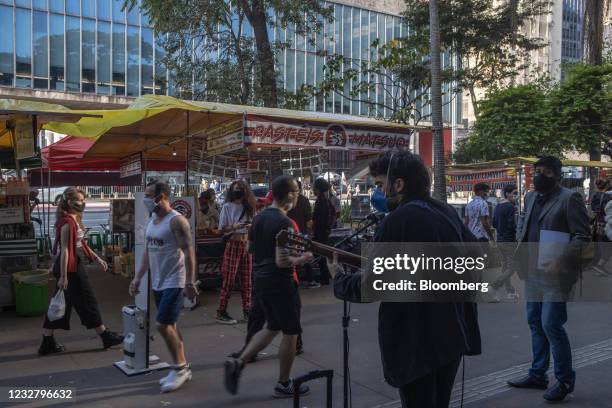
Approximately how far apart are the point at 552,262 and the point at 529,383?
3.74 feet

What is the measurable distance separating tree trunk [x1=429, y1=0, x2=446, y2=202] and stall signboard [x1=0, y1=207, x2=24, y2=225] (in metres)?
7.39

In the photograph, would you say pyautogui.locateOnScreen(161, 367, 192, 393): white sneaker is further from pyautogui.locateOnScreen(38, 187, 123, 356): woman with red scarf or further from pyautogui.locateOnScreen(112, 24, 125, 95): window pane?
pyautogui.locateOnScreen(112, 24, 125, 95): window pane

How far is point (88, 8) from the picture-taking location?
1393 inches

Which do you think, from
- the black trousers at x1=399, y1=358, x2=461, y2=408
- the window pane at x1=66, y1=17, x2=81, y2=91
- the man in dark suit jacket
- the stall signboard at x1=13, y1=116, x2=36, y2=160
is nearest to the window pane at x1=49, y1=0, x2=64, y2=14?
the window pane at x1=66, y1=17, x2=81, y2=91

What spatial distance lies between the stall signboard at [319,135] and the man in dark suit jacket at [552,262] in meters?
4.46

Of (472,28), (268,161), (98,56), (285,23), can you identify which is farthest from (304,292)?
(98,56)

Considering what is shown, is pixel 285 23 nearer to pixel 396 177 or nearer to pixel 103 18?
pixel 396 177

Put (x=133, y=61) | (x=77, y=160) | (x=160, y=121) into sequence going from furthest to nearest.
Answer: (x=133, y=61) → (x=77, y=160) → (x=160, y=121)

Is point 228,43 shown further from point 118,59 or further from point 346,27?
point 346,27

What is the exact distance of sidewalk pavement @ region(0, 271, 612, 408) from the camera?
4.80m

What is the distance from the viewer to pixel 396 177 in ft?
9.46

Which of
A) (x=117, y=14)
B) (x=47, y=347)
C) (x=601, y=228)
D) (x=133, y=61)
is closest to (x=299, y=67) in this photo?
(x=133, y=61)

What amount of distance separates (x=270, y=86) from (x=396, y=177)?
520 inches

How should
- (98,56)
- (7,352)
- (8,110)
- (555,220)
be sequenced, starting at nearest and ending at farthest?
(555,220) → (7,352) → (8,110) → (98,56)
